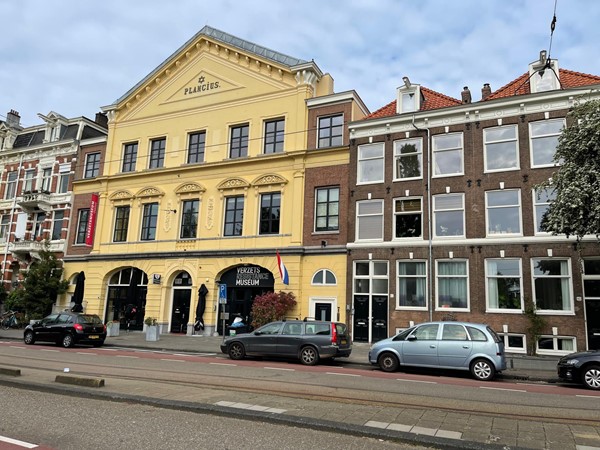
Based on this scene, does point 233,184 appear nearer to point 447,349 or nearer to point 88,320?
point 88,320

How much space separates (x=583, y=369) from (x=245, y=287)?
58.1 ft

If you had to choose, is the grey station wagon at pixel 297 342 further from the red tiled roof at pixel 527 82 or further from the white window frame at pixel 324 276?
the red tiled roof at pixel 527 82

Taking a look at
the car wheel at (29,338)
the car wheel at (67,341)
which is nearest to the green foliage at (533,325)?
the car wheel at (67,341)

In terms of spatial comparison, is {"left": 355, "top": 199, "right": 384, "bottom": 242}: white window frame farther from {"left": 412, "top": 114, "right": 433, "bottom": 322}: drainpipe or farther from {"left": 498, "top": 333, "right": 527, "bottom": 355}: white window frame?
{"left": 498, "top": 333, "right": 527, "bottom": 355}: white window frame

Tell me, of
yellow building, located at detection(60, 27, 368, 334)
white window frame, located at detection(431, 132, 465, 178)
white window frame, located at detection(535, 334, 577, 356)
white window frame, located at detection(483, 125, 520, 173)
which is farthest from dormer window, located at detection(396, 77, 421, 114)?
white window frame, located at detection(535, 334, 577, 356)

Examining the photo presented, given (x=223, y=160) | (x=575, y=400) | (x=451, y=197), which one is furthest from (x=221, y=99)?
(x=575, y=400)

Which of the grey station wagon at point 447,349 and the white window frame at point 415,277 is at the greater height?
the white window frame at point 415,277

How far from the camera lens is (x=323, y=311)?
79.2ft

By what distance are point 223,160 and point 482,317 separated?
16902mm

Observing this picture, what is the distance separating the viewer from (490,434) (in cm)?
665

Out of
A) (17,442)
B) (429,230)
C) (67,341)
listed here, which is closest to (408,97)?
(429,230)

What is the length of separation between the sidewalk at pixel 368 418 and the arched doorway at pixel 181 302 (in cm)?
1710

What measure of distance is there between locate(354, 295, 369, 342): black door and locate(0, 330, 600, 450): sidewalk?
1379 centimetres

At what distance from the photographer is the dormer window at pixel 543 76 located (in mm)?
21297
